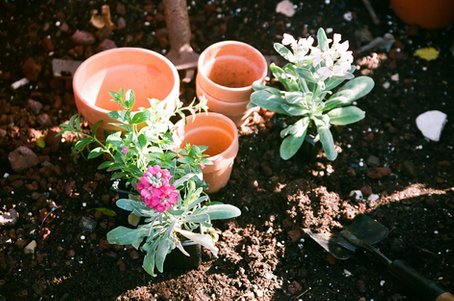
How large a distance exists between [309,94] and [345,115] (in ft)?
0.61

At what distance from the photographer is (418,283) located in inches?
83.7

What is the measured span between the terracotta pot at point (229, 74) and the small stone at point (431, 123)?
0.77 m

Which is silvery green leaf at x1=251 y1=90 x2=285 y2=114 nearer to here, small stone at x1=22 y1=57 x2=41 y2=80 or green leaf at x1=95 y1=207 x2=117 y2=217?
green leaf at x1=95 y1=207 x2=117 y2=217

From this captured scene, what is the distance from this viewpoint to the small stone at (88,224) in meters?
2.37

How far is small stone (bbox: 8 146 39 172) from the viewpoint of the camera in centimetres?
249

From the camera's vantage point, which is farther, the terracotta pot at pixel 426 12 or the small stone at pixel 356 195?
the terracotta pot at pixel 426 12

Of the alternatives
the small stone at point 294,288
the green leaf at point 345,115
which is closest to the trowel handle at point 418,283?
the small stone at point 294,288

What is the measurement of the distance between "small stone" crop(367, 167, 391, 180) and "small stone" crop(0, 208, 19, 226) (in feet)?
4.73

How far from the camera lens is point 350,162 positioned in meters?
2.61

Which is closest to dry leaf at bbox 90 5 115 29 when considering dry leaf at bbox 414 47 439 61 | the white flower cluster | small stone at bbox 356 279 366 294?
the white flower cluster

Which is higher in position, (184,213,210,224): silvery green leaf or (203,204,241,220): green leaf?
(184,213,210,224): silvery green leaf

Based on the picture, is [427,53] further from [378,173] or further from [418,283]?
[418,283]

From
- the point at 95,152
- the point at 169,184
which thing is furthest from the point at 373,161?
the point at 95,152

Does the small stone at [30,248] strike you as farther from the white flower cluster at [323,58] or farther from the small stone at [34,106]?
the white flower cluster at [323,58]
